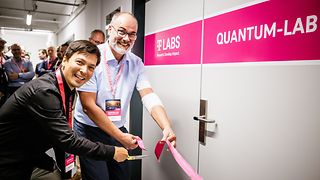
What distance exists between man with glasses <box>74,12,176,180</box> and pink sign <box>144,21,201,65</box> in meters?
0.37

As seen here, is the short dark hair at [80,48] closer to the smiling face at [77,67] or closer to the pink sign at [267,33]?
the smiling face at [77,67]

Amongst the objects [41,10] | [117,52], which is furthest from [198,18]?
[41,10]

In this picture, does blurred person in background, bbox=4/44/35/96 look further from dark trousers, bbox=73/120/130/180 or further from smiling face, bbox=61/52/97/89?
smiling face, bbox=61/52/97/89

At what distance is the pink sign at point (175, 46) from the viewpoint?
5.84 feet

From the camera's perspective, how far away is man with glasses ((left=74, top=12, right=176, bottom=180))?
1.53m

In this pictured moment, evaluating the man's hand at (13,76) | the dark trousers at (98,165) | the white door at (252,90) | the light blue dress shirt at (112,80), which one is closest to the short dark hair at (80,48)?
the light blue dress shirt at (112,80)

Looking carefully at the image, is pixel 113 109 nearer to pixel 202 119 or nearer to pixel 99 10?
pixel 202 119

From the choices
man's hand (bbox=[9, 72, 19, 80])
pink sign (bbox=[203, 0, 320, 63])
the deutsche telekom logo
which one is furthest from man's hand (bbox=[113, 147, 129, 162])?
man's hand (bbox=[9, 72, 19, 80])

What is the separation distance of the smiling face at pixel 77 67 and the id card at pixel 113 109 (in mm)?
360

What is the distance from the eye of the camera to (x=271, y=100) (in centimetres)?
123

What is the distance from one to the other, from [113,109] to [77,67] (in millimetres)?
468

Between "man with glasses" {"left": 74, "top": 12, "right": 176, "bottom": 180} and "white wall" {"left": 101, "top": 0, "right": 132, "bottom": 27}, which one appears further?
"white wall" {"left": 101, "top": 0, "right": 132, "bottom": 27}

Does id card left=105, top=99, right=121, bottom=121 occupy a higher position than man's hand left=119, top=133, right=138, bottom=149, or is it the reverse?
id card left=105, top=99, right=121, bottom=121

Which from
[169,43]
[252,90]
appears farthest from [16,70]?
[252,90]
